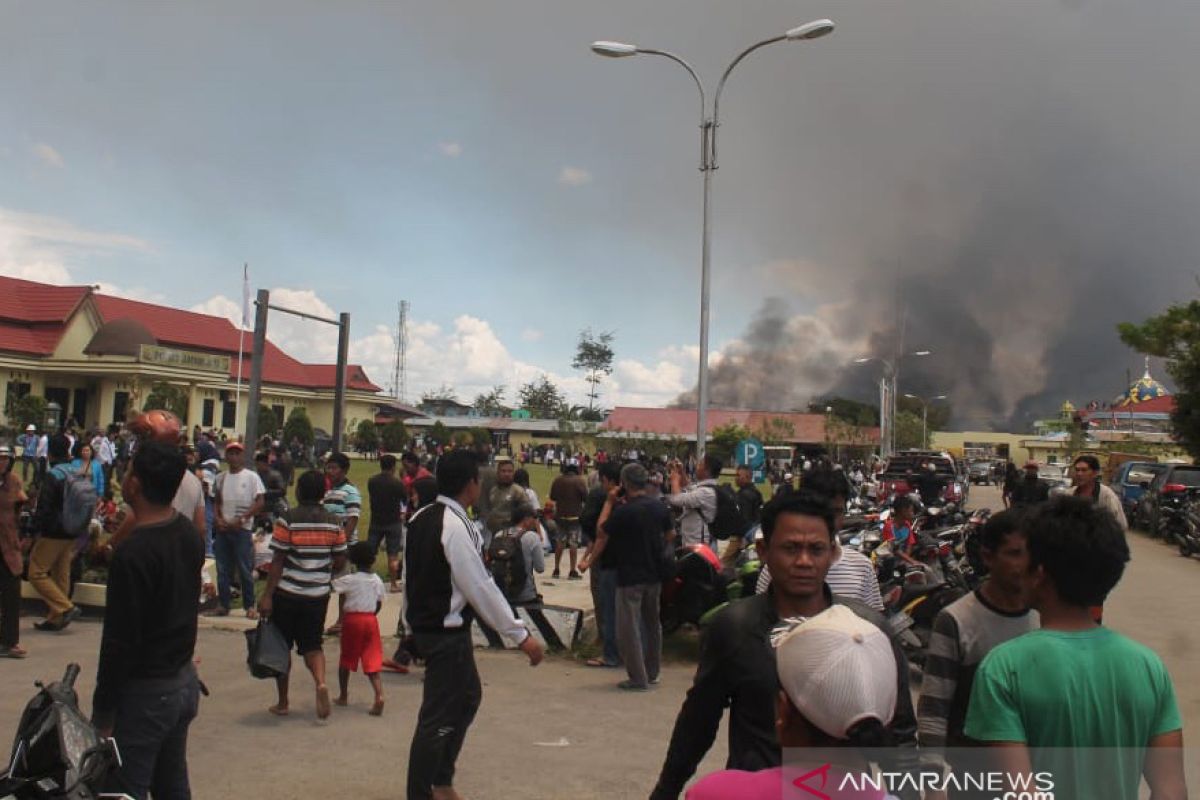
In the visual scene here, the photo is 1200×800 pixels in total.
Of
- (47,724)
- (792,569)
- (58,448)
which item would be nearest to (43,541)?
(58,448)

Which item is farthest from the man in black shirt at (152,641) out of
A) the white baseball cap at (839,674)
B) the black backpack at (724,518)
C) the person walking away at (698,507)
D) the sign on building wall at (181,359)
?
the sign on building wall at (181,359)

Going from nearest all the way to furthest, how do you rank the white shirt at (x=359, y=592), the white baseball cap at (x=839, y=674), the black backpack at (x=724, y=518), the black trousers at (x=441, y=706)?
1. the white baseball cap at (x=839, y=674)
2. the black trousers at (x=441, y=706)
3. the white shirt at (x=359, y=592)
4. the black backpack at (x=724, y=518)

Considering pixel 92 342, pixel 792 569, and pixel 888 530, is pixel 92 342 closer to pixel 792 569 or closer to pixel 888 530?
pixel 888 530

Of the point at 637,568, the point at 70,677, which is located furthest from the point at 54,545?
the point at 70,677

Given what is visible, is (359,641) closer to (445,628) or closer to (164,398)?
(445,628)

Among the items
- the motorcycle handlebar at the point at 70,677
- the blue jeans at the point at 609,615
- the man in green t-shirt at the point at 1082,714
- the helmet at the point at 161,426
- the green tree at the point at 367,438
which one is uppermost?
the green tree at the point at 367,438

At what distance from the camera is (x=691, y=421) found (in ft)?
263

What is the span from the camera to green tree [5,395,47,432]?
3597 centimetres

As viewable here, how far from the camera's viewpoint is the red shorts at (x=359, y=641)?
266 inches

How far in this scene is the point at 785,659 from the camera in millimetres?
1812

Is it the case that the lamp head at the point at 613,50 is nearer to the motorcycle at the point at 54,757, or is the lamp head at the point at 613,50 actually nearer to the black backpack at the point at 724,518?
the black backpack at the point at 724,518

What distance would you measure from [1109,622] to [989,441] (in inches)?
4652

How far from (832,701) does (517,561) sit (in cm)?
743

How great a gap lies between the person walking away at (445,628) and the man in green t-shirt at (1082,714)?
2.69 m
